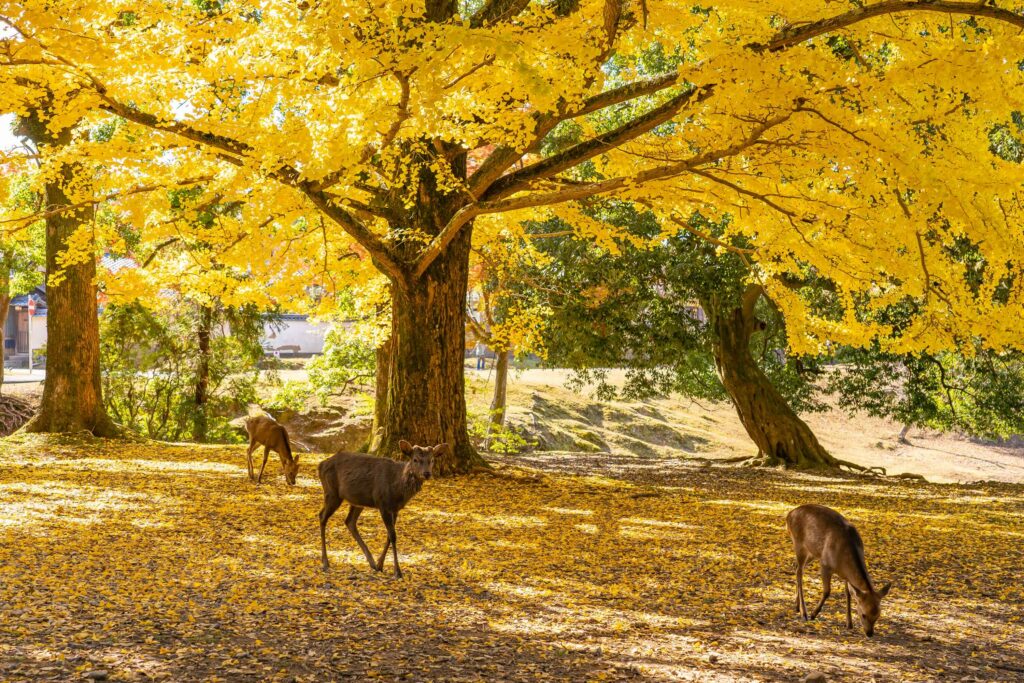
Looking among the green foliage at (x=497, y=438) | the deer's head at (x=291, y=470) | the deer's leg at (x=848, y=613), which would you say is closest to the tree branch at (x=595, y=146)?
the deer's head at (x=291, y=470)

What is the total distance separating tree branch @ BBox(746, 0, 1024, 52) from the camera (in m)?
7.41

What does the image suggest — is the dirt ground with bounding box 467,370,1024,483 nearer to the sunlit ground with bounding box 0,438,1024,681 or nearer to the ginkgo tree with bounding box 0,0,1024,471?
the ginkgo tree with bounding box 0,0,1024,471

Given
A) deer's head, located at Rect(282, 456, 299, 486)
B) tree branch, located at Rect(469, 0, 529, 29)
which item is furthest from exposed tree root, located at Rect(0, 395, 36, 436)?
tree branch, located at Rect(469, 0, 529, 29)

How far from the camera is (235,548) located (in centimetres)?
754

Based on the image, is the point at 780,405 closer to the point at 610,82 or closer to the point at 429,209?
the point at 610,82

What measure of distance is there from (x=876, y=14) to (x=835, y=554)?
4525mm

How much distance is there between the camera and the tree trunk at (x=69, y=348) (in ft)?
47.4

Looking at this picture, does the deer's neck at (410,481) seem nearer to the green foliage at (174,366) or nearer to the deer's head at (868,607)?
the deer's head at (868,607)

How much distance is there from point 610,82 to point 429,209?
6.18 meters

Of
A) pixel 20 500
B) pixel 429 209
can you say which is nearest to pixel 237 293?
pixel 429 209

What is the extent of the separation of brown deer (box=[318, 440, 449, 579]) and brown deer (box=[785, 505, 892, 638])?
8.01 feet

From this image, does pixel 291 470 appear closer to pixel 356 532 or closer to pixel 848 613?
pixel 356 532

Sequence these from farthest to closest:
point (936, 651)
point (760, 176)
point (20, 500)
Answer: point (760, 176)
point (20, 500)
point (936, 651)

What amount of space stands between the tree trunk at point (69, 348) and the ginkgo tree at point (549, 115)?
331 cm
